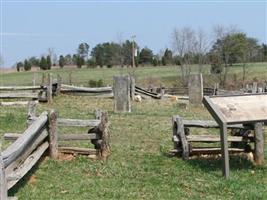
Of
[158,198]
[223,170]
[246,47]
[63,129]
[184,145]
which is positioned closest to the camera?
[158,198]

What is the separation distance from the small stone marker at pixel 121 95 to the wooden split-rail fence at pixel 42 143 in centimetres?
877

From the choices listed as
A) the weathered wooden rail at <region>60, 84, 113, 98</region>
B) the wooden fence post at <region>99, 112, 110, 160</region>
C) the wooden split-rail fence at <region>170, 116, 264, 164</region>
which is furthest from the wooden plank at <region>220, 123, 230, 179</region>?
the weathered wooden rail at <region>60, 84, 113, 98</region>

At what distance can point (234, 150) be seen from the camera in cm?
940

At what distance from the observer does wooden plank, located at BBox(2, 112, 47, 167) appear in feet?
20.6

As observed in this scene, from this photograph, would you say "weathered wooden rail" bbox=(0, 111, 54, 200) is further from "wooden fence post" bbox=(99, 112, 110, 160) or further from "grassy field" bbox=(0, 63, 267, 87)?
"grassy field" bbox=(0, 63, 267, 87)

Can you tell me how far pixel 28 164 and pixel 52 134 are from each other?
1508 mm

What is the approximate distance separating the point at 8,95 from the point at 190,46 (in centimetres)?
Answer: 3660

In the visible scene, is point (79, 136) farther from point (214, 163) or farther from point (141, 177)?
point (214, 163)

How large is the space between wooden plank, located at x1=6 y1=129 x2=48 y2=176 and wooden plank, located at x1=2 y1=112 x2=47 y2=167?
84 mm

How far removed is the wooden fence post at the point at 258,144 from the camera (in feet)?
28.9

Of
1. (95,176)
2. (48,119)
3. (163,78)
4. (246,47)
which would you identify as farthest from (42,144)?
(246,47)

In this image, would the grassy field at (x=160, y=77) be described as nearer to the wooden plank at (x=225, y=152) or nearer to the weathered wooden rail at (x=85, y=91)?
the weathered wooden rail at (x=85, y=91)

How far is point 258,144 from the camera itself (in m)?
8.94

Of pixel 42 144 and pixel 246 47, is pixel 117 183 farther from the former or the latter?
pixel 246 47
